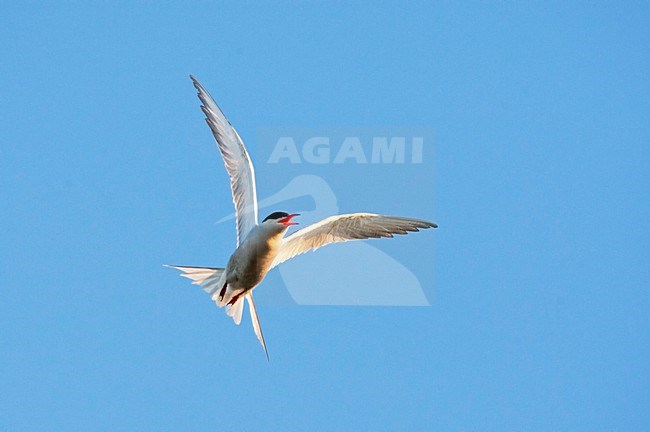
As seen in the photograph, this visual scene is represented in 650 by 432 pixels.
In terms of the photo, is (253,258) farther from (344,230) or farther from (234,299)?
(344,230)

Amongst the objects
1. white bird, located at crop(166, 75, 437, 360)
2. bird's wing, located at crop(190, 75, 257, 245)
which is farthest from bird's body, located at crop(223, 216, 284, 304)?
bird's wing, located at crop(190, 75, 257, 245)

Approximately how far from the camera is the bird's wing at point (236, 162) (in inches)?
233

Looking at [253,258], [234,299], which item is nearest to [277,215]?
[253,258]

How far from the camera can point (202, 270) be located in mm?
5914

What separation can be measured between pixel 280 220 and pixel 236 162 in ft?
2.22

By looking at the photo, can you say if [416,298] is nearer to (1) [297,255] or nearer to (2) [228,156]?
(1) [297,255]

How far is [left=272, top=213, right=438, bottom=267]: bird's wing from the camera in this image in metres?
5.43

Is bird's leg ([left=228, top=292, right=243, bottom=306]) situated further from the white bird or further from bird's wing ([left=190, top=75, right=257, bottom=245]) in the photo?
bird's wing ([left=190, top=75, right=257, bottom=245])

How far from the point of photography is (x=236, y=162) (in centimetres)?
603

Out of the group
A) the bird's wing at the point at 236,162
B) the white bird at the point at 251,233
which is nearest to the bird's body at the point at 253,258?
the white bird at the point at 251,233

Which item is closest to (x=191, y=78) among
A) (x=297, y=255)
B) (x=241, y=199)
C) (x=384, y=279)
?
(x=241, y=199)

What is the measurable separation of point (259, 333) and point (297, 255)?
0.52m

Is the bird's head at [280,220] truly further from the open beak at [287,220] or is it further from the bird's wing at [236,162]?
the bird's wing at [236,162]

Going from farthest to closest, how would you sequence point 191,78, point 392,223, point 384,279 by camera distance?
1. point 384,279
2. point 191,78
3. point 392,223
